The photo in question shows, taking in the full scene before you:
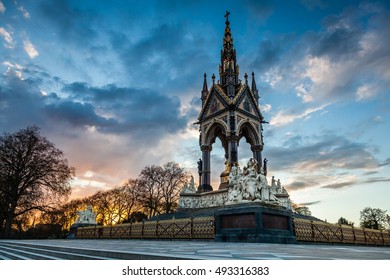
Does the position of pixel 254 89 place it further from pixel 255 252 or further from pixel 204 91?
pixel 255 252

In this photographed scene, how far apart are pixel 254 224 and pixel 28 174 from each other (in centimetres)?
2273

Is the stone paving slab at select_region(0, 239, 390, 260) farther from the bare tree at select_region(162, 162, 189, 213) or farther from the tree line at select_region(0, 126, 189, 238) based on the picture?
the bare tree at select_region(162, 162, 189, 213)

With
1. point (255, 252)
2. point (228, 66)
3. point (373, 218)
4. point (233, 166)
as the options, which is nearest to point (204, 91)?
point (228, 66)

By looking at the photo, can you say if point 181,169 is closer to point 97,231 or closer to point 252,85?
point 252,85

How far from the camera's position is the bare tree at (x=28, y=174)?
25.4 meters

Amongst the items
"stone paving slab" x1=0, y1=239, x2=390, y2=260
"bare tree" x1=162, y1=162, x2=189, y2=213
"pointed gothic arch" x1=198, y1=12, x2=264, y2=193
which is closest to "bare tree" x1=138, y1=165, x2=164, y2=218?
"bare tree" x1=162, y1=162, x2=189, y2=213

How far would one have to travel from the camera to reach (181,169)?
152 feet

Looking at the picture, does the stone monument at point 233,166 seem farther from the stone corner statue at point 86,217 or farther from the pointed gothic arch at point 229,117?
the stone corner statue at point 86,217

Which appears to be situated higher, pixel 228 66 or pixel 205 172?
pixel 228 66

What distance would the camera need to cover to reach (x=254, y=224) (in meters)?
11.3

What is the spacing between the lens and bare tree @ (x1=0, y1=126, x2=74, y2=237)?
25422mm
